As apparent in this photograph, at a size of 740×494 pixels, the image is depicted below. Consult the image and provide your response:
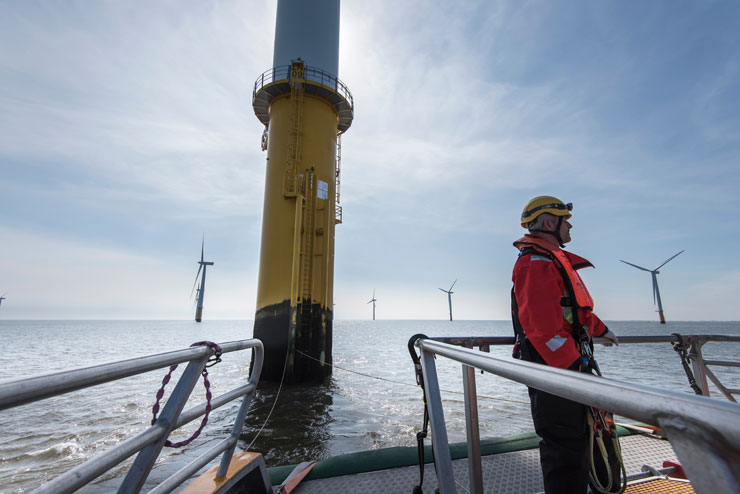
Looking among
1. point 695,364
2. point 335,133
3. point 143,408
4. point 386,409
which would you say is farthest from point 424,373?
point 335,133

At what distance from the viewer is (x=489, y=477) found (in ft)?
9.92

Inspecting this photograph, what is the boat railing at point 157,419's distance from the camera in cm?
92

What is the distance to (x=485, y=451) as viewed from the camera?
3.46m

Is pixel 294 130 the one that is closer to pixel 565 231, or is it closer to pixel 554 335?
pixel 565 231

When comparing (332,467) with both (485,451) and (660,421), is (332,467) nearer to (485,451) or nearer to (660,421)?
(485,451)

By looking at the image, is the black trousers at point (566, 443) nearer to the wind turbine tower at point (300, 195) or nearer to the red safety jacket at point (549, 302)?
→ the red safety jacket at point (549, 302)

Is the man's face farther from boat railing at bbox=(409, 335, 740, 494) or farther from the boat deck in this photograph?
the boat deck

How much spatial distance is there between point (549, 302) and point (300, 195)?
359 inches

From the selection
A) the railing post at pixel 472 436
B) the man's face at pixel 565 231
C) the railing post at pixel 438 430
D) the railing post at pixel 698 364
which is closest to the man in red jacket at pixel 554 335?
the man's face at pixel 565 231

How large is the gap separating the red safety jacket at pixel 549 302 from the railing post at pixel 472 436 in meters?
0.45

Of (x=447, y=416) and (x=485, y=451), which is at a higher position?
(x=485, y=451)

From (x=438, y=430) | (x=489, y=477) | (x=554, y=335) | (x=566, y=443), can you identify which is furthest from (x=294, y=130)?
(x=566, y=443)

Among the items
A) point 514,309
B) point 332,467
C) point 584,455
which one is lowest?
point 332,467

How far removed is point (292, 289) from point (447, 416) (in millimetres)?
5071
